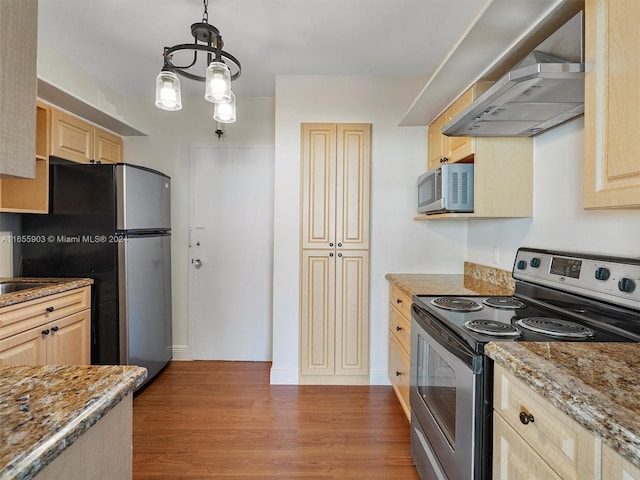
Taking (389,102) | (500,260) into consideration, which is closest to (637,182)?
(500,260)

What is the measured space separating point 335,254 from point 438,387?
143 centimetres

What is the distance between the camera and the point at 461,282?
7.93ft

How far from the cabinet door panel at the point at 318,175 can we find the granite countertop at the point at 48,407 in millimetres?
1992

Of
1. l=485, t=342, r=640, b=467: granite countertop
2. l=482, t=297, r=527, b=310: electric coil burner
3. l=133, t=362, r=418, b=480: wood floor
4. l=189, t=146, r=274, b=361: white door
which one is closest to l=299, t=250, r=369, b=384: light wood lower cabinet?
l=133, t=362, r=418, b=480: wood floor

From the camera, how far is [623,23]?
3.09 ft

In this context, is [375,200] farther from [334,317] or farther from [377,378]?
[377,378]

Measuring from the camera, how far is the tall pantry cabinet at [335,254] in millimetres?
2705

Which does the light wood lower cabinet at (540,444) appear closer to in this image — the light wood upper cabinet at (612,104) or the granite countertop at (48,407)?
the light wood upper cabinet at (612,104)

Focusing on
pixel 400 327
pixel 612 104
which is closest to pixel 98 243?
pixel 400 327

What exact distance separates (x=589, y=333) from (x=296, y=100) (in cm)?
241

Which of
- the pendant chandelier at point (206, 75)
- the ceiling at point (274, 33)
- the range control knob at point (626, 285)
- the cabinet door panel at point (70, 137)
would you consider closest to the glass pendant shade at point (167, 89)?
the pendant chandelier at point (206, 75)

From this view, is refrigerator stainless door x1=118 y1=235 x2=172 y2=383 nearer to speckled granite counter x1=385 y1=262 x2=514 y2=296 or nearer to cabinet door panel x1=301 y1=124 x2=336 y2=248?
cabinet door panel x1=301 y1=124 x2=336 y2=248

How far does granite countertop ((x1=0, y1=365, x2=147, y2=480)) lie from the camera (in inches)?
19.7

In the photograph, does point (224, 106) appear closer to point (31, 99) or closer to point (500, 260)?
point (31, 99)
